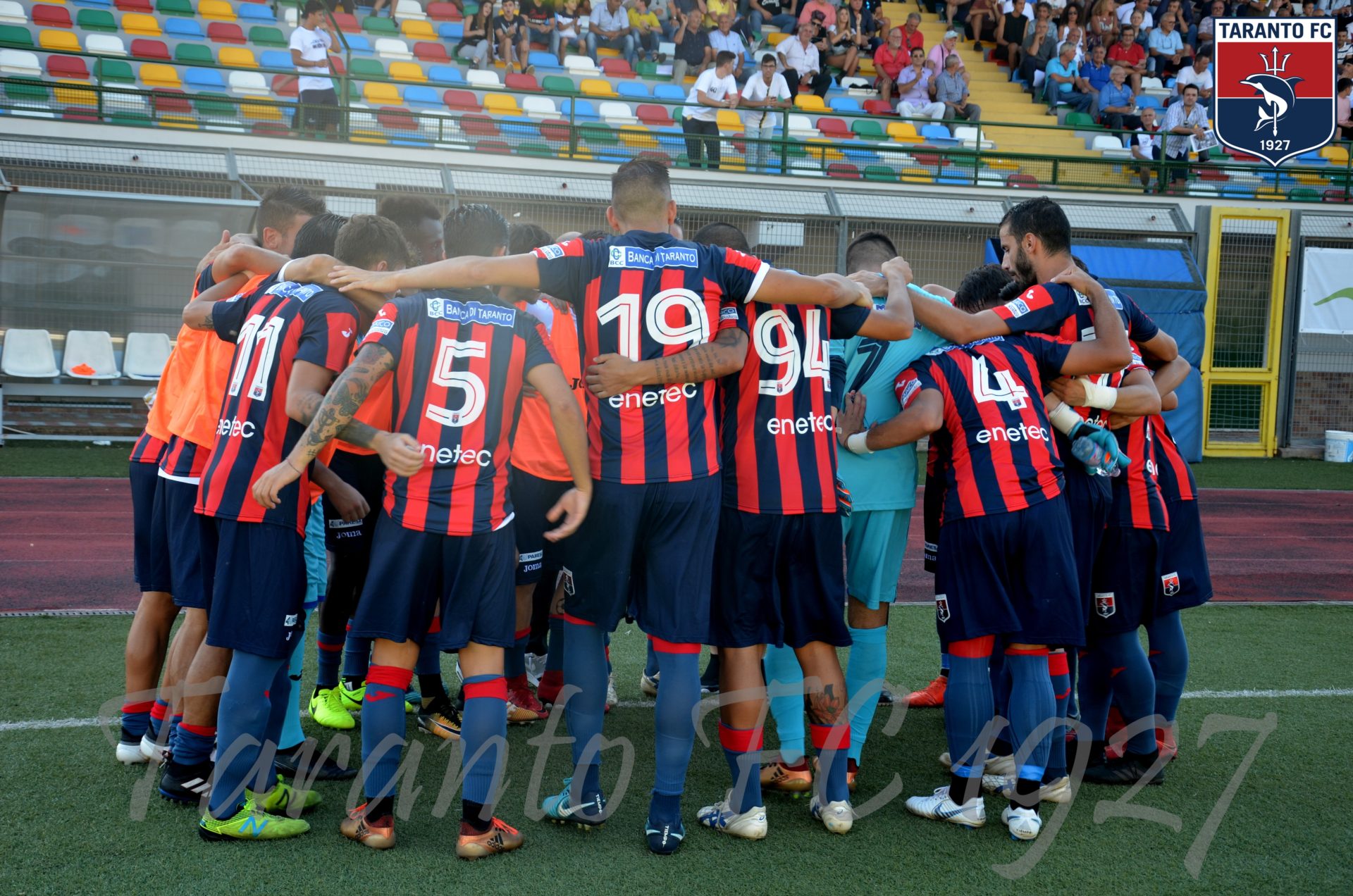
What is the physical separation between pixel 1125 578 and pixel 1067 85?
1864 cm

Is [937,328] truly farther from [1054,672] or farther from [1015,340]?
[1054,672]

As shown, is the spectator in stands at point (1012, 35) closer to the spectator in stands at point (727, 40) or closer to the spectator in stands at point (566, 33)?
the spectator in stands at point (727, 40)

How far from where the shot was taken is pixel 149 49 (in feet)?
52.5

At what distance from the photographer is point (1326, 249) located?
14.8 metres

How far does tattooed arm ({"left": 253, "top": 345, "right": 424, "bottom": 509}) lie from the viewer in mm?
3207

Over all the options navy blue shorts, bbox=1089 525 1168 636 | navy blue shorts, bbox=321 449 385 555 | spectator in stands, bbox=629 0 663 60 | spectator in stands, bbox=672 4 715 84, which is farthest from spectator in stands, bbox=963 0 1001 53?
navy blue shorts, bbox=321 449 385 555

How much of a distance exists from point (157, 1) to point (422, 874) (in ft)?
59.9

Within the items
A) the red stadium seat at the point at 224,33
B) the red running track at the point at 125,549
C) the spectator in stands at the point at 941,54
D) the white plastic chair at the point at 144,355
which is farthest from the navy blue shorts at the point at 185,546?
the spectator in stands at the point at 941,54

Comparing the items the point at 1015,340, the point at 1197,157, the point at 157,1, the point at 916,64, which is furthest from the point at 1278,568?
the point at 157,1

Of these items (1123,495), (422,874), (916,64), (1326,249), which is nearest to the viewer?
(422,874)

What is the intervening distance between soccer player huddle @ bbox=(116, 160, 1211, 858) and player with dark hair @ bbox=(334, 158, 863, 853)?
0.01m

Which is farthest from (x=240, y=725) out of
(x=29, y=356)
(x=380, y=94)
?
(x=380, y=94)

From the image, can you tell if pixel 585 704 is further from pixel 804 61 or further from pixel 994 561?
pixel 804 61

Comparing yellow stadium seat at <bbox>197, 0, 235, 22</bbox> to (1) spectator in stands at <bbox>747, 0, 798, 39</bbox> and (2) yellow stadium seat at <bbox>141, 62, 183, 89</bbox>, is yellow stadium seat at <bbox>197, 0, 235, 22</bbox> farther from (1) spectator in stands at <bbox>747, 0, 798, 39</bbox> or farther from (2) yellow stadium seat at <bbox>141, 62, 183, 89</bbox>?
(1) spectator in stands at <bbox>747, 0, 798, 39</bbox>
